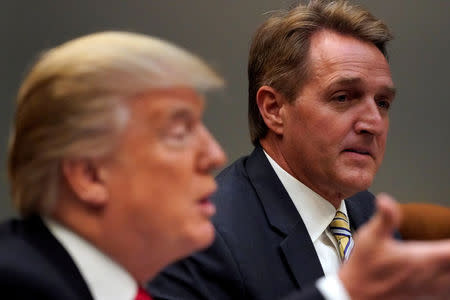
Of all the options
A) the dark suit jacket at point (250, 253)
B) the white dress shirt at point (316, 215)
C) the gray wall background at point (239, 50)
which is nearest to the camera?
the dark suit jacket at point (250, 253)

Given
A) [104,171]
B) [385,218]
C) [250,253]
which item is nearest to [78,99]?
[104,171]

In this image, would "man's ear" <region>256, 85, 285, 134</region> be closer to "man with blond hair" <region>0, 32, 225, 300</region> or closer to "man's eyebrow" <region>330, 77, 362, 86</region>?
"man's eyebrow" <region>330, 77, 362, 86</region>

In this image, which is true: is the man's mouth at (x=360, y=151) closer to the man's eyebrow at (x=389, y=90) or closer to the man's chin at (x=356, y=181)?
the man's chin at (x=356, y=181)

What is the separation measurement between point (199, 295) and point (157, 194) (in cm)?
67

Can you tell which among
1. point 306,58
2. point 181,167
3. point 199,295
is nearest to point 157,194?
point 181,167

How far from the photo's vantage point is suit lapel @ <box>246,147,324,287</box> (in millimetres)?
1641

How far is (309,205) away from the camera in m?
1.80

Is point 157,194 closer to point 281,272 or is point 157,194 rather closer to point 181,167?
point 181,167

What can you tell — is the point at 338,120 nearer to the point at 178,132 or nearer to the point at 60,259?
the point at 178,132

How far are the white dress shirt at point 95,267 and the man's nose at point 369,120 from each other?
1.00m

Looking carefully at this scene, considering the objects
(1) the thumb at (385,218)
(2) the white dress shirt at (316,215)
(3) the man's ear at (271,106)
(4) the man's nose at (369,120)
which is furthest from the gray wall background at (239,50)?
(1) the thumb at (385,218)

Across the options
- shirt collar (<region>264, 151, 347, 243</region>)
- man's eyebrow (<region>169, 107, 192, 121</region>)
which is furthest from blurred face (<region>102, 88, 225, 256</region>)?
shirt collar (<region>264, 151, 347, 243</region>)

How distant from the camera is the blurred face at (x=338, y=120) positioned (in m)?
1.80

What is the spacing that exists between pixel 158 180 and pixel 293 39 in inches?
42.6
